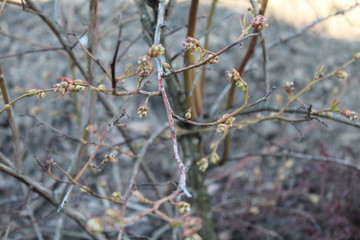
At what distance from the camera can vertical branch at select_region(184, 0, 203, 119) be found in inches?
43.4

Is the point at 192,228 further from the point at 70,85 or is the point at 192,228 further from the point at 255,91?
the point at 255,91

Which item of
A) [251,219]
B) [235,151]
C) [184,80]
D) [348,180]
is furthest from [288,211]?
[184,80]

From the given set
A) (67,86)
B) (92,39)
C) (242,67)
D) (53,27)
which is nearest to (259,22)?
(67,86)

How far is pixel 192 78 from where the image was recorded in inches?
51.1

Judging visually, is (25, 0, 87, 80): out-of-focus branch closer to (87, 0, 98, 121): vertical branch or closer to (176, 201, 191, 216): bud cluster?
(87, 0, 98, 121): vertical branch

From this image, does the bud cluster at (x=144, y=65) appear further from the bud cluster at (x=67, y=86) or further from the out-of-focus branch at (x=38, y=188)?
the out-of-focus branch at (x=38, y=188)

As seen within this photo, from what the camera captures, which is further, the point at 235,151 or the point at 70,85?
the point at 235,151

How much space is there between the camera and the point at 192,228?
0.56 metres

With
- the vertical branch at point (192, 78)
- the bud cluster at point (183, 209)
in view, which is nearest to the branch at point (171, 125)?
the bud cluster at point (183, 209)

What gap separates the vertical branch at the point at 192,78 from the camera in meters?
1.10

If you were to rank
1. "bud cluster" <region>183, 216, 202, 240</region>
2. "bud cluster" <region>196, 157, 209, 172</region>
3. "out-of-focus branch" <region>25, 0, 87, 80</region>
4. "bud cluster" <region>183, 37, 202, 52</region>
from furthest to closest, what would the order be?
1. "out-of-focus branch" <region>25, 0, 87, 80</region>
2. "bud cluster" <region>196, 157, 209, 172</region>
3. "bud cluster" <region>183, 37, 202, 52</region>
4. "bud cluster" <region>183, 216, 202, 240</region>

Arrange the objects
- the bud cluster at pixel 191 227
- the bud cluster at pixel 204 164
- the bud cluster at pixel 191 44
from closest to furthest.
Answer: the bud cluster at pixel 191 227 < the bud cluster at pixel 191 44 < the bud cluster at pixel 204 164

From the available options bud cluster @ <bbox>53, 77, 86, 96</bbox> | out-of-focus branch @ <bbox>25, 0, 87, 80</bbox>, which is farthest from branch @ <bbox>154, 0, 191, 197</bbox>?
out-of-focus branch @ <bbox>25, 0, 87, 80</bbox>

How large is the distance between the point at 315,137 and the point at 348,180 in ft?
1.85
